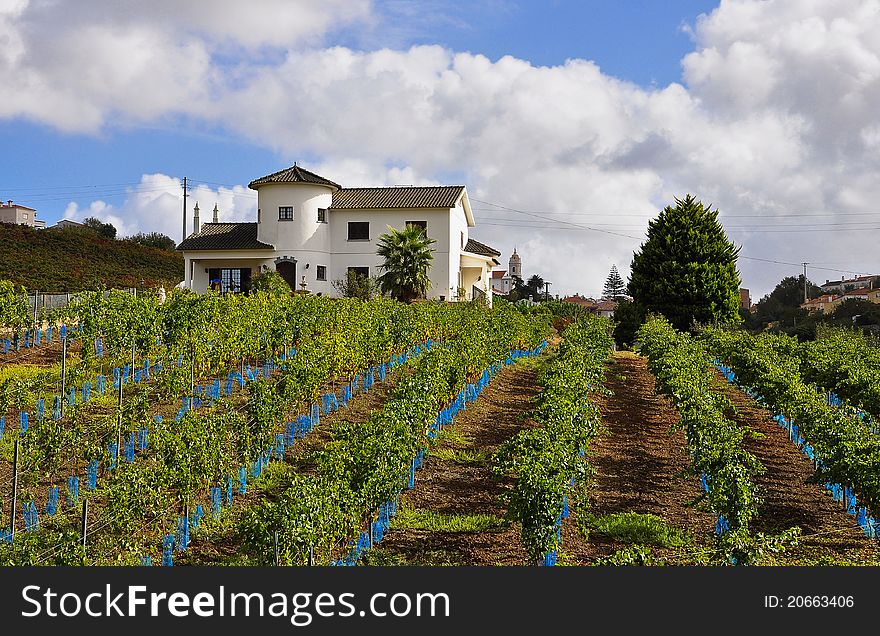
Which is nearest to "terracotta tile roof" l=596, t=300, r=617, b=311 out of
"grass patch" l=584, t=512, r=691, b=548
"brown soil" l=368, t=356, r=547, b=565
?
"brown soil" l=368, t=356, r=547, b=565

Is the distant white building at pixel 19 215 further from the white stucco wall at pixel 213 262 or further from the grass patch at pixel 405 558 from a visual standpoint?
the grass patch at pixel 405 558

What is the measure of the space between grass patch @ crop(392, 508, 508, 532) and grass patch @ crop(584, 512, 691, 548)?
1.19 metres

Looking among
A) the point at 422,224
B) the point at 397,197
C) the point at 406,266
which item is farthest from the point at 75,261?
the point at 406,266

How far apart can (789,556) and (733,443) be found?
1.86 m

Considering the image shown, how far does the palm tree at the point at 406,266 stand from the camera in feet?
122

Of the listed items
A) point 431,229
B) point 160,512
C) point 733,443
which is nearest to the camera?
point 160,512

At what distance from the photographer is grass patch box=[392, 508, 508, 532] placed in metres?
10.6

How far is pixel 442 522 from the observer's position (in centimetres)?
1079

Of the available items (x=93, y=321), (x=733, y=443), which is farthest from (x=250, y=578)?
(x=93, y=321)

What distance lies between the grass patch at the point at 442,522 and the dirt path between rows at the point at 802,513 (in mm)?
3272

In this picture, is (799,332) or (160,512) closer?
(160,512)

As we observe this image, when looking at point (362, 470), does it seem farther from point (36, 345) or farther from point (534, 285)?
point (534, 285)

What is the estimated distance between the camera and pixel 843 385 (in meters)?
17.6

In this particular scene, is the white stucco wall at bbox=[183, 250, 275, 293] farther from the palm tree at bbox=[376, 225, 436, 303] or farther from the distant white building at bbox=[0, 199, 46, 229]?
the distant white building at bbox=[0, 199, 46, 229]
